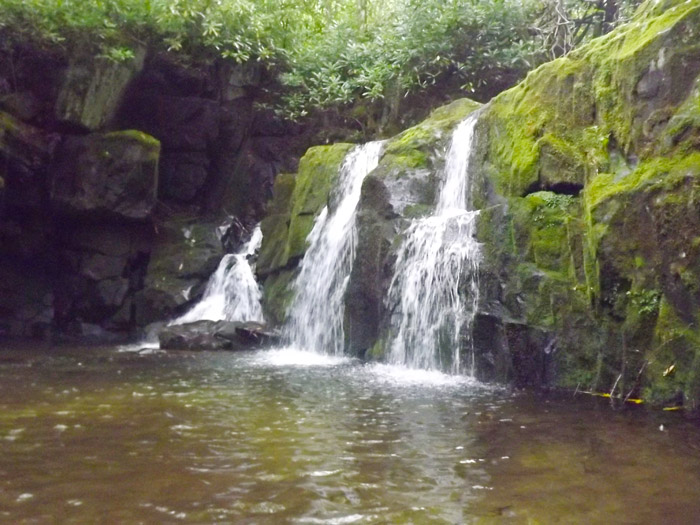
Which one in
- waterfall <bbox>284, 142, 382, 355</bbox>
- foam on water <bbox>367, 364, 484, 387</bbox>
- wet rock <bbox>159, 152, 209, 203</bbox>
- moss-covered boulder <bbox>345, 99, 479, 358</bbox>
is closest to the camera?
foam on water <bbox>367, 364, 484, 387</bbox>

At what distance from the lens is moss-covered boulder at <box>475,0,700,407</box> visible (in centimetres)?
638

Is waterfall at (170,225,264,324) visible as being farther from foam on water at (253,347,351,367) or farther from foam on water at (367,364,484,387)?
foam on water at (367,364,484,387)

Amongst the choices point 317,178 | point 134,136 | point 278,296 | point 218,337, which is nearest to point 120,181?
point 134,136

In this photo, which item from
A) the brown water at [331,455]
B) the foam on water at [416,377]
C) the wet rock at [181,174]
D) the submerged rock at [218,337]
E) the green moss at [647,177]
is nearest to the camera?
the brown water at [331,455]

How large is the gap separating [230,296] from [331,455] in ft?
30.0

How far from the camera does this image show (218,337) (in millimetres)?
11305

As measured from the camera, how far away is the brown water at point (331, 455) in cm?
375

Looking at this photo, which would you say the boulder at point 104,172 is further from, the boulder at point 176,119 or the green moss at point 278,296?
the green moss at point 278,296

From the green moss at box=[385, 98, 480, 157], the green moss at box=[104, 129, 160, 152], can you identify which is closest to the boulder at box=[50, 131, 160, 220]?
the green moss at box=[104, 129, 160, 152]

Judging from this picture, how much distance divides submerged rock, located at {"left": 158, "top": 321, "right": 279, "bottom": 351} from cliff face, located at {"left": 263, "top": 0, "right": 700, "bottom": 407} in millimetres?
2445

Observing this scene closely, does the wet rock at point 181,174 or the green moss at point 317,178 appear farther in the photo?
the wet rock at point 181,174

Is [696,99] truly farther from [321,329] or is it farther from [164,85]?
[164,85]

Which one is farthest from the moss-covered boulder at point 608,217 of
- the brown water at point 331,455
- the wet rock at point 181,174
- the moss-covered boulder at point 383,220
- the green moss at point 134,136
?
the wet rock at point 181,174

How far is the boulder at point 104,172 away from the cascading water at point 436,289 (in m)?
6.67
